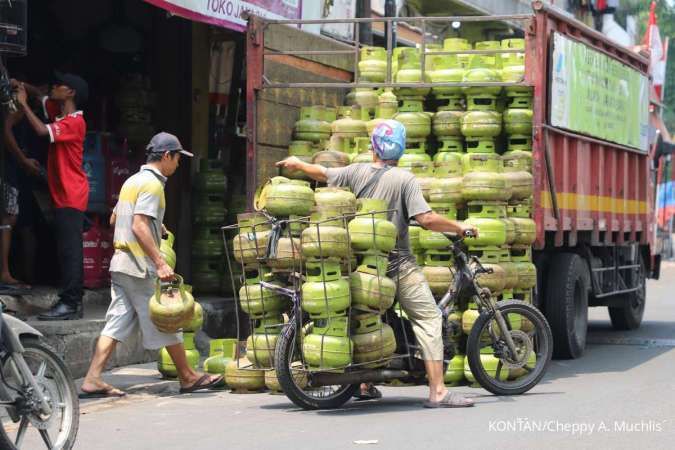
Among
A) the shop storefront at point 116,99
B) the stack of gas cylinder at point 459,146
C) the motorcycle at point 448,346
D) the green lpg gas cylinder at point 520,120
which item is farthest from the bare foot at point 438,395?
the shop storefront at point 116,99

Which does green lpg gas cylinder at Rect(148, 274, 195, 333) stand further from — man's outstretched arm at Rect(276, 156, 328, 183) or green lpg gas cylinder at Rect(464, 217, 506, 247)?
green lpg gas cylinder at Rect(464, 217, 506, 247)

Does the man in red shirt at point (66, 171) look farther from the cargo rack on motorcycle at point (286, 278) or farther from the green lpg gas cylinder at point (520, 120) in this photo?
the green lpg gas cylinder at point (520, 120)

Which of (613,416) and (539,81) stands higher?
(539,81)

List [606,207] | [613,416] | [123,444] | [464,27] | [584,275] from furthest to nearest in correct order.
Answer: [464,27]
[606,207]
[584,275]
[613,416]
[123,444]

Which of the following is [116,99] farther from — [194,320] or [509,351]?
[509,351]

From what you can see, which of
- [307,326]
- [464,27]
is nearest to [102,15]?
[307,326]

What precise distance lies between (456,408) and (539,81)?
3448 millimetres

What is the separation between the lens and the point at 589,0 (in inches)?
1576

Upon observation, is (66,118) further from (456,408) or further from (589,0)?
(589,0)

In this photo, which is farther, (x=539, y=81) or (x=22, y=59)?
(x=22, y=59)

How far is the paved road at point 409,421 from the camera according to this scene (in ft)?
26.4

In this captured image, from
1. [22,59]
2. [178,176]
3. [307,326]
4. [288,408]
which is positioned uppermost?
[22,59]

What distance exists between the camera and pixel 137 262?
9.95 metres

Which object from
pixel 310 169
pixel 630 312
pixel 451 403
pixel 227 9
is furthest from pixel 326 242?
pixel 630 312
